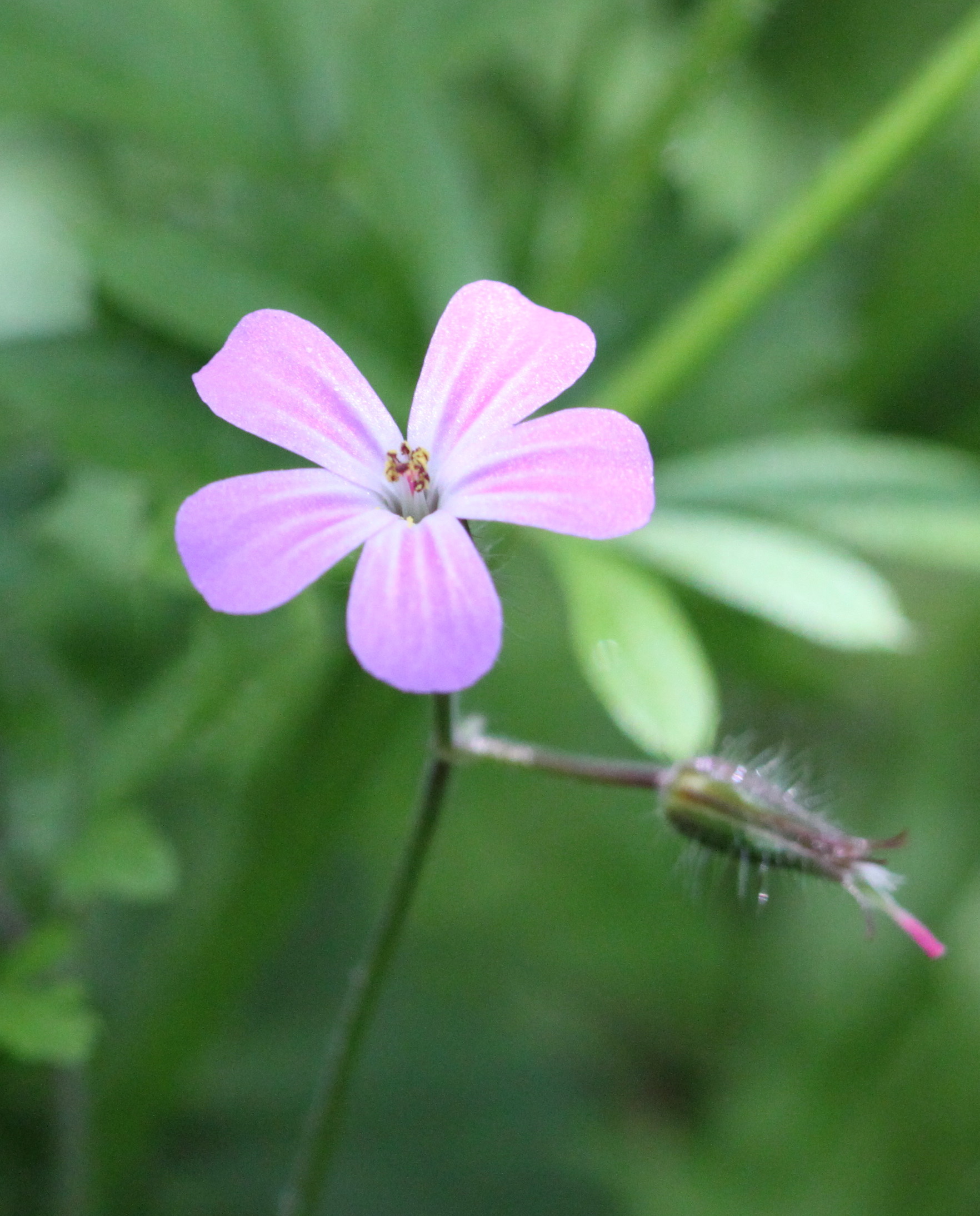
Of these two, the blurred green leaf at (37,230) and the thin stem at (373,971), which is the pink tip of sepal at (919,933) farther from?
the blurred green leaf at (37,230)

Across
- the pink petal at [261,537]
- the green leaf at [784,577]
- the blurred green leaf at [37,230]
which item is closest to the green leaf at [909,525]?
the green leaf at [784,577]

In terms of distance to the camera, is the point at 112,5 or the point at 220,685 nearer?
the point at 220,685

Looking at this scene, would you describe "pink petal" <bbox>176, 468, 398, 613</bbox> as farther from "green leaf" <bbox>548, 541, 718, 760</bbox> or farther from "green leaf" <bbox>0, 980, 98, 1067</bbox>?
"green leaf" <bbox>0, 980, 98, 1067</bbox>

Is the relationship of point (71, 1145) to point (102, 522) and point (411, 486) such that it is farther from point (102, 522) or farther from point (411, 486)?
point (411, 486)

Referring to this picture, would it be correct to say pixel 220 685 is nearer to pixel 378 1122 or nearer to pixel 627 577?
pixel 627 577

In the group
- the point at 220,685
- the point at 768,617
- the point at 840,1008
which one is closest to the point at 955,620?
the point at 840,1008
